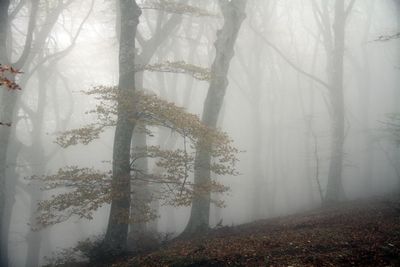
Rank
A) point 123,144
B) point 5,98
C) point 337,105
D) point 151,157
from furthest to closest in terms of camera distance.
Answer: point 337,105 < point 5,98 < point 123,144 < point 151,157

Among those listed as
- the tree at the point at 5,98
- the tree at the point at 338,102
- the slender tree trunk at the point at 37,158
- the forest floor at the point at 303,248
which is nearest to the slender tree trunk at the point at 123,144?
the forest floor at the point at 303,248

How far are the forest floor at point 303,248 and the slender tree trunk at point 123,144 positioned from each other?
2.74ft

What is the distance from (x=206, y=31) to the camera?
23.6 metres

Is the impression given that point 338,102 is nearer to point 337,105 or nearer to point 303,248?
point 337,105

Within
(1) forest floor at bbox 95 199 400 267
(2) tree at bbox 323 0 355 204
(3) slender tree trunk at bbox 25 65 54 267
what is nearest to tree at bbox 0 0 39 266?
(1) forest floor at bbox 95 199 400 267

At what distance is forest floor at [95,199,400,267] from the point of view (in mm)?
6537

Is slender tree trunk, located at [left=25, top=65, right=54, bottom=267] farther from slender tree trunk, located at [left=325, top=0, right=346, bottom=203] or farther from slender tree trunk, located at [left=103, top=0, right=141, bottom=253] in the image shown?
slender tree trunk, located at [left=325, top=0, right=346, bottom=203]

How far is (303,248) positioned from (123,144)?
5.15 metres

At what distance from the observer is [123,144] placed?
956 centimetres

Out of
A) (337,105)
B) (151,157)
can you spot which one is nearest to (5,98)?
(151,157)

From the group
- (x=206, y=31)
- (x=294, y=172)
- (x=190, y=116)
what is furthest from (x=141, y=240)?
(x=294, y=172)

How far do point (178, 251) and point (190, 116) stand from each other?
10.4 ft

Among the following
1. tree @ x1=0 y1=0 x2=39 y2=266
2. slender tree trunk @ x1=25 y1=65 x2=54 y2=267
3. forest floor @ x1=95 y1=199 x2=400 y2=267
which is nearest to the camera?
forest floor @ x1=95 y1=199 x2=400 y2=267

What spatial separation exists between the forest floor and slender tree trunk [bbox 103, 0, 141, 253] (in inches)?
32.9
